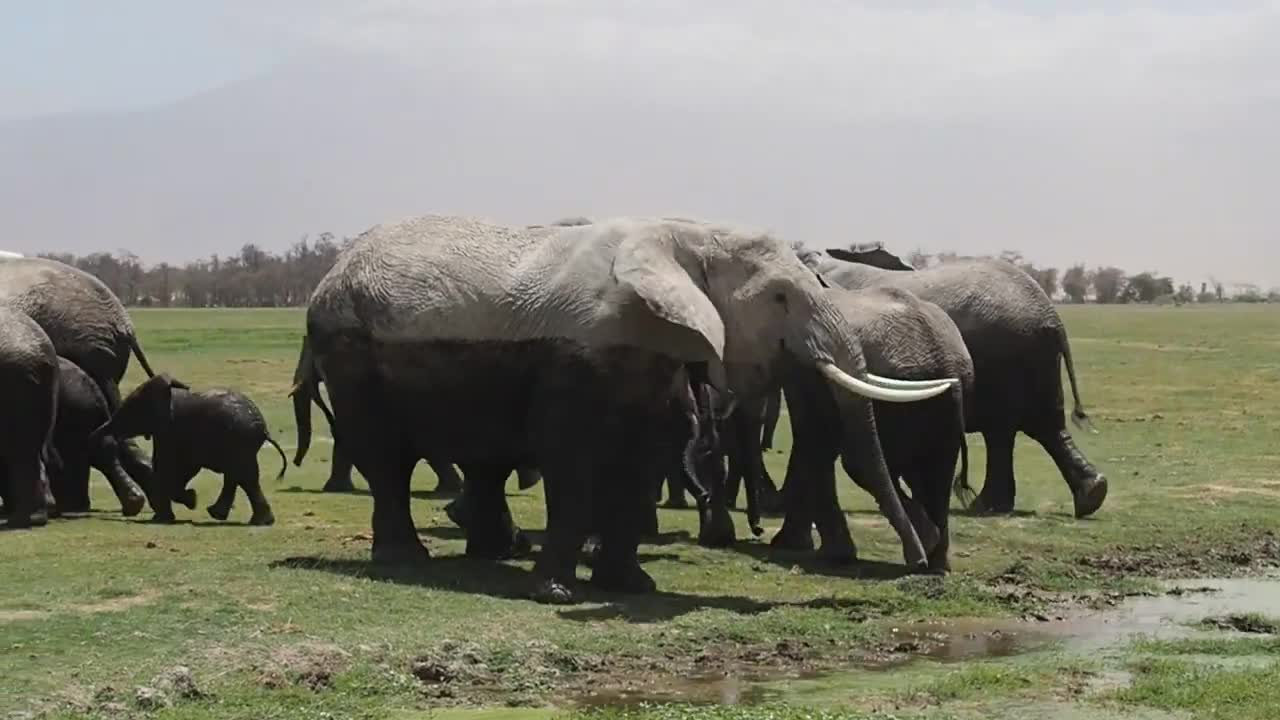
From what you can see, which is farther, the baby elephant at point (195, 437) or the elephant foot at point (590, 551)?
the baby elephant at point (195, 437)

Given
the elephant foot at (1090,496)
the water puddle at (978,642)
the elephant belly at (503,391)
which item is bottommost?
the water puddle at (978,642)

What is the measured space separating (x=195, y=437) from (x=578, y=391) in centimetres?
629

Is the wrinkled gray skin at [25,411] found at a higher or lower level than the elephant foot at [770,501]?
higher

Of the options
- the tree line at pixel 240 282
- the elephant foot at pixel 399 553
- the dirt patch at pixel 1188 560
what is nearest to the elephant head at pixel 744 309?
the elephant foot at pixel 399 553

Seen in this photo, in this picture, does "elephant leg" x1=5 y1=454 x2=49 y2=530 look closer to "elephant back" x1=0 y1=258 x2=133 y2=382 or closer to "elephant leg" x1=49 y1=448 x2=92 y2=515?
"elephant leg" x1=49 y1=448 x2=92 y2=515

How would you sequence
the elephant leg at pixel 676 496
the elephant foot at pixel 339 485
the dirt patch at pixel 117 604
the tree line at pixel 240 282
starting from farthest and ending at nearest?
the tree line at pixel 240 282 < the elephant foot at pixel 339 485 < the elephant leg at pixel 676 496 < the dirt patch at pixel 117 604

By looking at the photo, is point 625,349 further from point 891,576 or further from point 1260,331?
point 1260,331

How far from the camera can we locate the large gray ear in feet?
44.2

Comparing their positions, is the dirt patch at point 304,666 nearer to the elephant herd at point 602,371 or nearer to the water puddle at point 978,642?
the water puddle at point 978,642

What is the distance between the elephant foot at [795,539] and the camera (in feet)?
56.6

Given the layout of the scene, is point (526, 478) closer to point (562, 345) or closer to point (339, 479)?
point (339, 479)

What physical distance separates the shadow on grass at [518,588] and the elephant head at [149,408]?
398cm

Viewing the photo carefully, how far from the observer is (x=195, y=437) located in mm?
18656

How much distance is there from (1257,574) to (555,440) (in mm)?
6831
